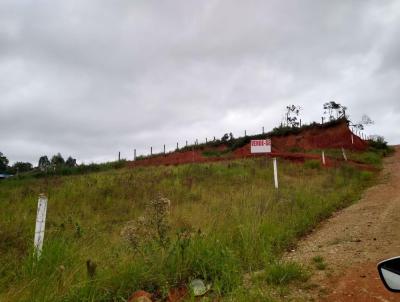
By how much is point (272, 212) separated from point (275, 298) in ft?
14.0

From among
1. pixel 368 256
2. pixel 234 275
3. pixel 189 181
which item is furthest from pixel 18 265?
pixel 189 181

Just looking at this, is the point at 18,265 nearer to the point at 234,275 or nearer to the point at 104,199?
the point at 234,275

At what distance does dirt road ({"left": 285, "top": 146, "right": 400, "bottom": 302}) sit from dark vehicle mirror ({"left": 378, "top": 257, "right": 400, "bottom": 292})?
276cm

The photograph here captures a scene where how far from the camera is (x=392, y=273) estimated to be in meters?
1.83

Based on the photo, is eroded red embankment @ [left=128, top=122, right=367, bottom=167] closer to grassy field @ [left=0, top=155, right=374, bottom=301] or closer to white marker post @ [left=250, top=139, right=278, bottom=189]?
white marker post @ [left=250, top=139, right=278, bottom=189]

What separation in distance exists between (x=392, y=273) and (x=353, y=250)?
4.93 meters

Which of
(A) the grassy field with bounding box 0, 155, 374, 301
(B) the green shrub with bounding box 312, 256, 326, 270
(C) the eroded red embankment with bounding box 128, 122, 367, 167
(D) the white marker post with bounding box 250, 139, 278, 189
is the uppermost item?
(C) the eroded red embankment with bounding box 128, 122, 367, 167

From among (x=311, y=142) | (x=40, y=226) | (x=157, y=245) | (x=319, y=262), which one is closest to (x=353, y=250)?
(x=319, y=262)

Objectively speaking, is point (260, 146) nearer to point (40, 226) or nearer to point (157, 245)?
point (157, 245)

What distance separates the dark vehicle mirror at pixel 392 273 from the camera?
179 cm

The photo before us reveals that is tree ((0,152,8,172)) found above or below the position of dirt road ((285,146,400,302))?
above

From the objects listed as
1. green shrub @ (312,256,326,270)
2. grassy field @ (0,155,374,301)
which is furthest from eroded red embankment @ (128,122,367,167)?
green shrub @ (312,256,326,270)

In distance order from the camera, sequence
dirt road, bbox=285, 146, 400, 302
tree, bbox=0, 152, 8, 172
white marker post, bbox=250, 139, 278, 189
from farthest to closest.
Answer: tree, bbox=0, 152, 8, 172 < white marker post, bbox=250, 139, 278, 189 < dirt road, bbox=285, 146, 400, 302

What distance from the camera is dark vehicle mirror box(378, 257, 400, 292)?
1.79 m
